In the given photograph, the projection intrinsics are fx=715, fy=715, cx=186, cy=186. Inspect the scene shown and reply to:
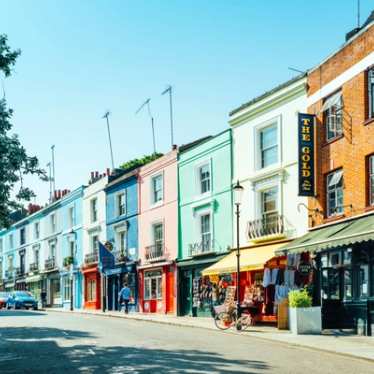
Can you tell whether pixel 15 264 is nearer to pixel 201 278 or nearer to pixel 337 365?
pixel 201 278

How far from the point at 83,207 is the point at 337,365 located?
39.4 meters

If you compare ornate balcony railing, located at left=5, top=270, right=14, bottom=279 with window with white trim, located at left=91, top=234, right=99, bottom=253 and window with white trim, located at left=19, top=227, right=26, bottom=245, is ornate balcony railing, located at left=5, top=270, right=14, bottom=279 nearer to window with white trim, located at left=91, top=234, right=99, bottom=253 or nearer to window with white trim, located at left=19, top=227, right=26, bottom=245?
window with white trim, located at left=19, top=227, right=26, bottom=245

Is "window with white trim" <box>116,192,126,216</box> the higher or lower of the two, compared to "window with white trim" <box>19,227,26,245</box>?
higher

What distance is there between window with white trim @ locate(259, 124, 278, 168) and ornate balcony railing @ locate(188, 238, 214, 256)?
17.9 ft

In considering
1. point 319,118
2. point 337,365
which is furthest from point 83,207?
point 337,365

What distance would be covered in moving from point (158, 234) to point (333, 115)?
1730 cm

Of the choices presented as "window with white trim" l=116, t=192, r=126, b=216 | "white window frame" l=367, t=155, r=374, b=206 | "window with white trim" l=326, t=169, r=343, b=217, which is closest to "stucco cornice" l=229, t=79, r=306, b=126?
"window with white trim" l=326, t=169, r=343, b=217

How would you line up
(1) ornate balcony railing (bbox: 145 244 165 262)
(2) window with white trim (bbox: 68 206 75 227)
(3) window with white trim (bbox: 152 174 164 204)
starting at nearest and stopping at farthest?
(1) ornate balcony railing (bbox: 145 244 165 262) → (3) window with white trim (bbox: 152 174 164 204) → (2) window with white trim (bbox: 68 206 75 227)

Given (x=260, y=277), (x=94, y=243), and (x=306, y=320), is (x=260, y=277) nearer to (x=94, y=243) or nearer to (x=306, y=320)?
(x=306, y=320)

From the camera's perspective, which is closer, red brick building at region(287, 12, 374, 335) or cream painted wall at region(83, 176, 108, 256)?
red brick building at region(287, 12, 374, 335)

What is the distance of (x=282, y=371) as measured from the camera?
507 inches

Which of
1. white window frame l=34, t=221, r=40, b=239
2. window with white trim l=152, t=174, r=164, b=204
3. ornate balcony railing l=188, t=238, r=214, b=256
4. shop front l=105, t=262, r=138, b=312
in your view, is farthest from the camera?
white window frame l=34, t=221, r=40, b=239

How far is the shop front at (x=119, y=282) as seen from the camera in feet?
140

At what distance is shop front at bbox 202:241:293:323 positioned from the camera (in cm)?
2629
